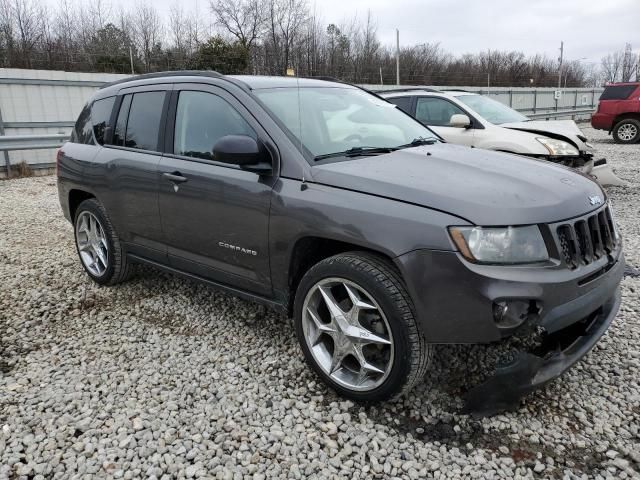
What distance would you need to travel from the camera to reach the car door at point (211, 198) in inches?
119

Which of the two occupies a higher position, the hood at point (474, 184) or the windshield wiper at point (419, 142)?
the windshield wiper at point (419, 142)

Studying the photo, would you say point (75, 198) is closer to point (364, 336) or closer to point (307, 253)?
point (307, 253)

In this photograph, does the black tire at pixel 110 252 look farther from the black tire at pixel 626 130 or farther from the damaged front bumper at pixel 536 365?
the black tire at pixel 626 130

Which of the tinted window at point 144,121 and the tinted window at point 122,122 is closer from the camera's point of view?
the tinted window at point 144,121

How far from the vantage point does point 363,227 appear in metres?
2.50

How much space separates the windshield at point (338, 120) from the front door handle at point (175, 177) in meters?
0.75

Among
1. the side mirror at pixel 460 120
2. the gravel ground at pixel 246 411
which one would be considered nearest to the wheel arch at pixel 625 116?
the side mirror at pixel 460 120

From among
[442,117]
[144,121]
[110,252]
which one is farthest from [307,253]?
[442,117]

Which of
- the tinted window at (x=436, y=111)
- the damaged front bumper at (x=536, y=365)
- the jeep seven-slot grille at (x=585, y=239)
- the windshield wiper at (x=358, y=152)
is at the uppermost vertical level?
the tinted window at (x=436, y=111)

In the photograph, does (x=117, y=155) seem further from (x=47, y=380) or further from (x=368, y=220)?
(x=368, y=220)

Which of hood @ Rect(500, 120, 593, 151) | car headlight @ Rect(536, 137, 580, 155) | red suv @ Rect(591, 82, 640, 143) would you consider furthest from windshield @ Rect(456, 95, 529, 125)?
red suv @ Rect(591, 82, 640, 143)

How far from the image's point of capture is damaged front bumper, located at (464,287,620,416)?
238 centimetres

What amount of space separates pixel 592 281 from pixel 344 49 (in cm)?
2892

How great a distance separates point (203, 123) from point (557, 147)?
549cm
